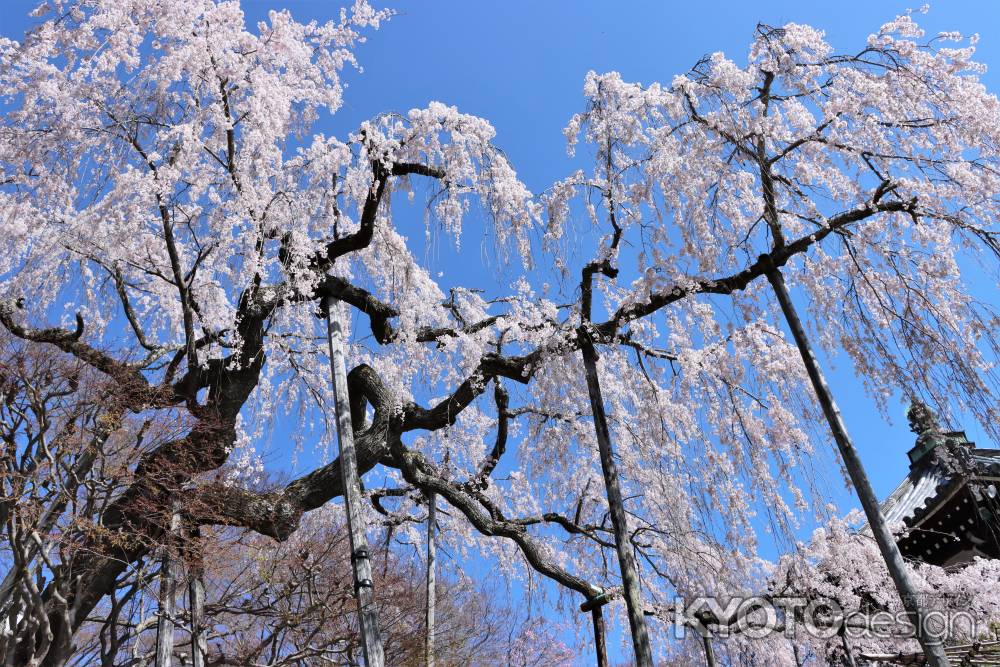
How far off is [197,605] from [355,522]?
2.97 meters

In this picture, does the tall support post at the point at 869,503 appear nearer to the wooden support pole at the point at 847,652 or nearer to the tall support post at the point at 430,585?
the wooden support pole at the point at 847,652

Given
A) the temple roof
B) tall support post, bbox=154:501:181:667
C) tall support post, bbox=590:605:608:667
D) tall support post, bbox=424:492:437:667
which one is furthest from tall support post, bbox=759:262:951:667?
tall support post, bbox=154:501:181:667

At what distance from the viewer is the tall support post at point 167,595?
566 cm

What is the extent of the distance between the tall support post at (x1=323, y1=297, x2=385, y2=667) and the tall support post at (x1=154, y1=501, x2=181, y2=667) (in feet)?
6.69

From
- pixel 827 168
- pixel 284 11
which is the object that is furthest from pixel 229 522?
pixel 827 168

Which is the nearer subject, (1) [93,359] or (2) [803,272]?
(2) [803,272]

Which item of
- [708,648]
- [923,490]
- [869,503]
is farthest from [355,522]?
[923,490]

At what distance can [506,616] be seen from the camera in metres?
14.2

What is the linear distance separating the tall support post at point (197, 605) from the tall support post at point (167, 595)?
0.21 metres

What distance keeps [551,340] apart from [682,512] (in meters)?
2.32

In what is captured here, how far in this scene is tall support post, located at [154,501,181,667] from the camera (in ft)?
18.6

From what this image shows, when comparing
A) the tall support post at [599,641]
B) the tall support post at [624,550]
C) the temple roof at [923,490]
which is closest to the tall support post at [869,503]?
the tall support post at [624,550]

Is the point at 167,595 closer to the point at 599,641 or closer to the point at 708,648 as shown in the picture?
the point at 599,641

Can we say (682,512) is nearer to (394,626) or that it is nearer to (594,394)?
(594,394)
